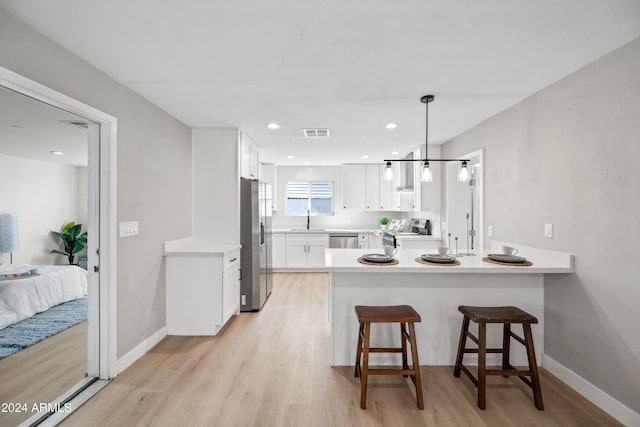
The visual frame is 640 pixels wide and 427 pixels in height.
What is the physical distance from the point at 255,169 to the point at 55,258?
123 inches

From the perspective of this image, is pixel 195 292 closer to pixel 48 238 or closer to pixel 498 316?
pixel 48 238

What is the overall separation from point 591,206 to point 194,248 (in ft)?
12.1

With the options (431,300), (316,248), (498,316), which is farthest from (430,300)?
(316,248)

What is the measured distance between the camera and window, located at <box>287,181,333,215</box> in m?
6.88

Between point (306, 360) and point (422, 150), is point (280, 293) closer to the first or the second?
point (306, 360)

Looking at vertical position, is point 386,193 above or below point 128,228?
above

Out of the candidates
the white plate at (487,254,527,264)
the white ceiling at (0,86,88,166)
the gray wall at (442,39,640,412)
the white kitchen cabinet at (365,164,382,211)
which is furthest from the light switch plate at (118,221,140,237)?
the white kitchen cabinet at (365,164,382,211)

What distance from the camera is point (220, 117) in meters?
3.42

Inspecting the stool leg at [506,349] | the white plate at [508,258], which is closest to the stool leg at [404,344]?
the stool leg at [506,349]

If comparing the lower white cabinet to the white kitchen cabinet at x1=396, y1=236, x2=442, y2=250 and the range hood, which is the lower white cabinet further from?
the range hood

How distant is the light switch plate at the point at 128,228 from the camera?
99.5 inches

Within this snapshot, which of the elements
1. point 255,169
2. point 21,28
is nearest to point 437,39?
point 21,28

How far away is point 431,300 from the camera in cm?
260

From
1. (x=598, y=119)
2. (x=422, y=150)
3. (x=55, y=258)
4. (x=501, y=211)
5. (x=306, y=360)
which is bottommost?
(x=306, y=360)
